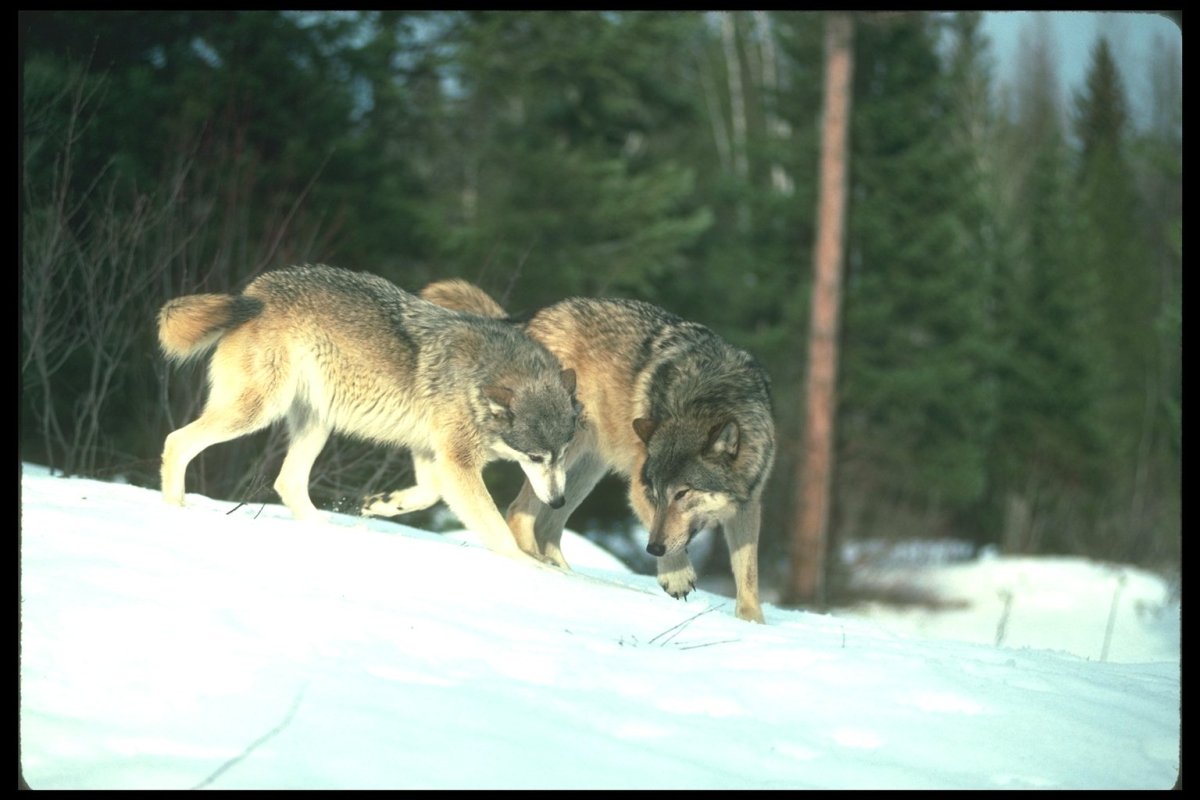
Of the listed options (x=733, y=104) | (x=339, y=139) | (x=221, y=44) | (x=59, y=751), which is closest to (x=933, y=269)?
(x=733, y=104)

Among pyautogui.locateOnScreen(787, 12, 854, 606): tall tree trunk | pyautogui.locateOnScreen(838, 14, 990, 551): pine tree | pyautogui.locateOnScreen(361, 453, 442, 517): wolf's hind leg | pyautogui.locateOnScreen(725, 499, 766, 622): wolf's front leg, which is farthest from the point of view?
pyautogui.locateOnScreen(838, 14, 990, 551): pine tree

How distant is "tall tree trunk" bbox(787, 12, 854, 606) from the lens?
62.8ft

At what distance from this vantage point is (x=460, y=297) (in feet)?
25.8

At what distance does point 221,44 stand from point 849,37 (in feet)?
36.6

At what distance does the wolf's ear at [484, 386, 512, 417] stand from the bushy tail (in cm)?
107

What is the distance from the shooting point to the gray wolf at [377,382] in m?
6.48

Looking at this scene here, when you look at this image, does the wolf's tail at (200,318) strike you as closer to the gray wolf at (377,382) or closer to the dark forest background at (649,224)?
the gray wolf at (377,382)

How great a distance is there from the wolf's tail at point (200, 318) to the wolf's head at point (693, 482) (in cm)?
231

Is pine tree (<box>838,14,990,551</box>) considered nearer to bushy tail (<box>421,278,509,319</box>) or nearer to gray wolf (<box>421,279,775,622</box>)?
bushy tail (<box>421,278,509,319</box>)

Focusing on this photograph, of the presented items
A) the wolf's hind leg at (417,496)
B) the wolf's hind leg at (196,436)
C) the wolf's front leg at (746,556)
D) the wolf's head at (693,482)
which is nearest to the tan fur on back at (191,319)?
the wolf's hind leg at (196,436)

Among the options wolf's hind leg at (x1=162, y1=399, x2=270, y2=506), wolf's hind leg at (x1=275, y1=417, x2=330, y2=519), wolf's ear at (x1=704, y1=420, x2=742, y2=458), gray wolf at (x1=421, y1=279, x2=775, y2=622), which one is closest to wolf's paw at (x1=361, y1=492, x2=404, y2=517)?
wolf's hind leg at (x1=275, y1=417, x2=330, y2=519)

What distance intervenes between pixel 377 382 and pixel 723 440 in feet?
6.36

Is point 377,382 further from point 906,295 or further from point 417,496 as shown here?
→ point 906,295

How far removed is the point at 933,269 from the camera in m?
23.3
